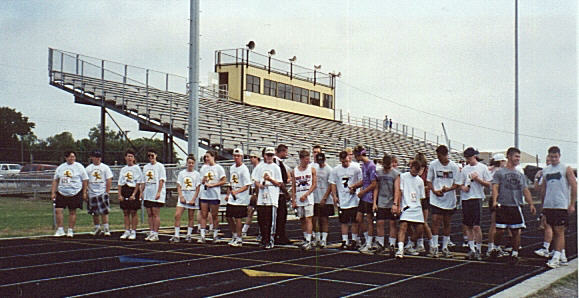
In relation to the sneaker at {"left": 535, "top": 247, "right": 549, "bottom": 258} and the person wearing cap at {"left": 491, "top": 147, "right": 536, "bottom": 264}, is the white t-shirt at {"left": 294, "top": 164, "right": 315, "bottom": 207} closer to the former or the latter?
the person wearing cap at {"left": 491, "top": 147, "right": 536, "bottom": 264}

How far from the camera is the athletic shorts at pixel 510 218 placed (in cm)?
906

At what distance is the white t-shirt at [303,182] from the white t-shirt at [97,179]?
440 cm

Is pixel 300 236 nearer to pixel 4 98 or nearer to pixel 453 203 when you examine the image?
pixel 453 203

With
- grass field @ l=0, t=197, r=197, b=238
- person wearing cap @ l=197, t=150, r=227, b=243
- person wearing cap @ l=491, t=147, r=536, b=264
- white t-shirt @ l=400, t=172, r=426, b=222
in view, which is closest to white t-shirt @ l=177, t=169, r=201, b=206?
person wearing cap @ l=197, t=150, r=227, b=243

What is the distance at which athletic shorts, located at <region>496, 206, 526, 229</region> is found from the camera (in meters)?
9.06

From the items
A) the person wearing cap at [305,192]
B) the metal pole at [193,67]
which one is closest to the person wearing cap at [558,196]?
the person wearing cap at [305,192]

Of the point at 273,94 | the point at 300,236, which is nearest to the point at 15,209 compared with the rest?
the point at 300,236

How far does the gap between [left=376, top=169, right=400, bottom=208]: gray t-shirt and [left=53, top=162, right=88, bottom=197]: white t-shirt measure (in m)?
6.43

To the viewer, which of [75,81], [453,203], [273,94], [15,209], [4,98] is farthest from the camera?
[273,94]

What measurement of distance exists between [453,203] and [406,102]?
7.10 ft

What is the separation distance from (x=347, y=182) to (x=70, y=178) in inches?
234

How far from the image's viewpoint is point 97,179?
13023mm

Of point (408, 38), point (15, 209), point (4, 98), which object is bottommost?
point (15, 209)

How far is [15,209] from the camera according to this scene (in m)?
20.9
